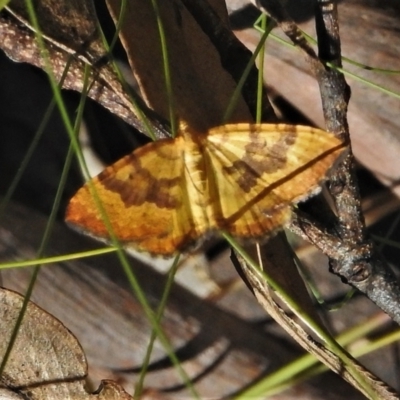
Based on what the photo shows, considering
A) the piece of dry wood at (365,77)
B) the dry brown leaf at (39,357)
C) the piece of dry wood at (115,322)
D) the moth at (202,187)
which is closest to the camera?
the moth at (202,187)

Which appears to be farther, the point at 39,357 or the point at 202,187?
the point at 39,357

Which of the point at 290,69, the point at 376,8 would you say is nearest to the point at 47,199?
the point at 290,69

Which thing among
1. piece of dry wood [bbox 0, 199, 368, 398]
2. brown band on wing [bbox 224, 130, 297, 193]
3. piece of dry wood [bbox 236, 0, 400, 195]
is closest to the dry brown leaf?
piece of dry wood [bbox 0, 199, 368, 398]

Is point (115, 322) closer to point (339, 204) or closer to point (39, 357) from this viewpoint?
point (39, 357)

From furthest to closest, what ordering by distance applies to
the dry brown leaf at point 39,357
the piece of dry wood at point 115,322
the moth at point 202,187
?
the piece of dry wood at point 115,322 → the dry brown leaf at point 39,357 → the moth at point 202,187

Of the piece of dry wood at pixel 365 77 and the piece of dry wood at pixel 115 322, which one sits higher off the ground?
the piece of dry wood at pixel 365 77

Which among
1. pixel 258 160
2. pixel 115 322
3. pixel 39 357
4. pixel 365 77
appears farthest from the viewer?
pixel 365 77

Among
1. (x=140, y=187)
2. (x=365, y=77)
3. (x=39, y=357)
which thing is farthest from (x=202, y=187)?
(x=365, y=77)

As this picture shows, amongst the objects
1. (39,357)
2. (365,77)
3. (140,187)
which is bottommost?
(39,357)

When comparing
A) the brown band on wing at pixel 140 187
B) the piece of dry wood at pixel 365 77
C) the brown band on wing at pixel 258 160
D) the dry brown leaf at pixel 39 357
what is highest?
the piece of dry wood at pixel 365 77

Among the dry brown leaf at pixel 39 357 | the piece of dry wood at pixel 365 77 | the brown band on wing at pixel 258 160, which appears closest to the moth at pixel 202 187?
the brown band on wing at pixel 258 160

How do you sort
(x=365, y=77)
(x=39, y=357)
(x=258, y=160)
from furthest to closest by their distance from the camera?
1. (x=365, y=77)
2. (x=39, y=357)
3. (x=258, y=160)

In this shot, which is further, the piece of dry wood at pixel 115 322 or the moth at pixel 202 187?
the piece of dry wood at pixel 115 322

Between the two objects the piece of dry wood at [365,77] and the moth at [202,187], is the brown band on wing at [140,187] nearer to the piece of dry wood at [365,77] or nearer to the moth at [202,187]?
the moth at [202,187]
